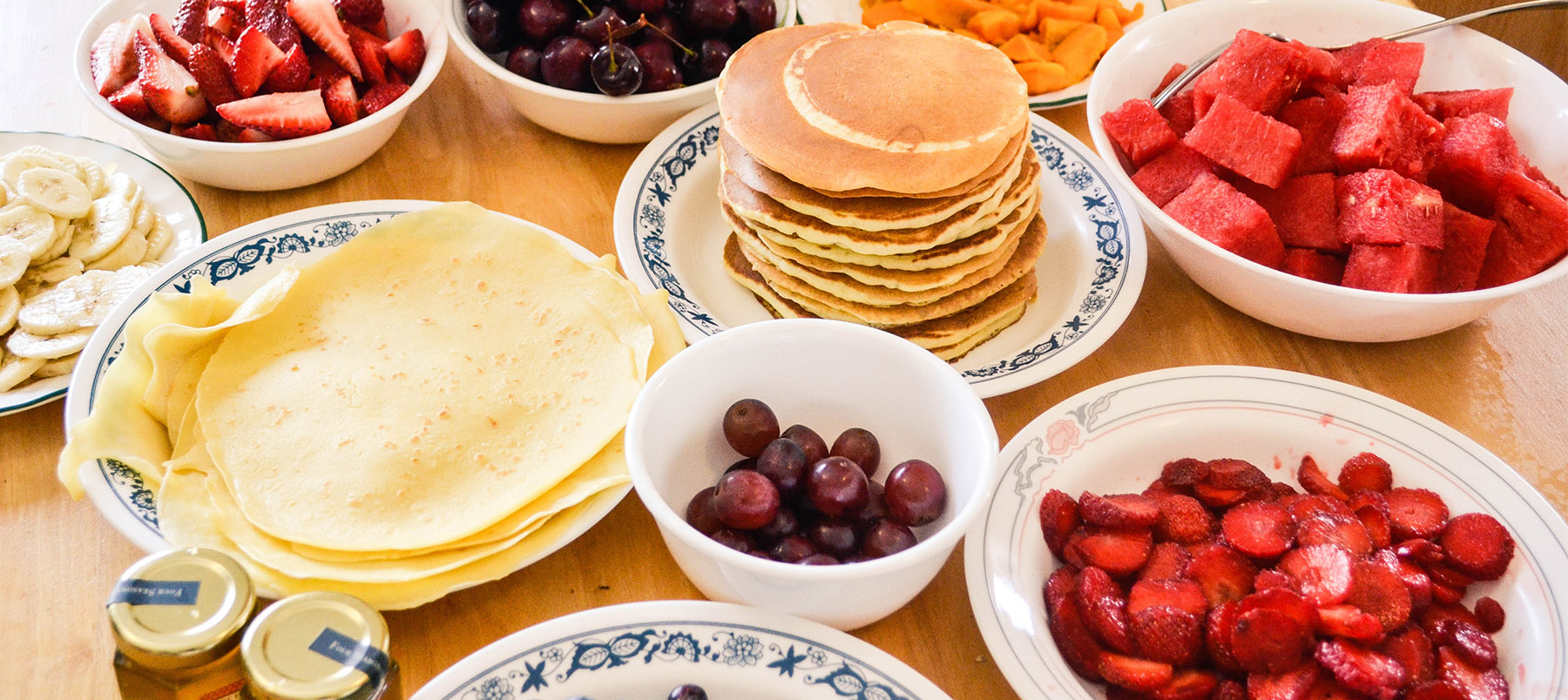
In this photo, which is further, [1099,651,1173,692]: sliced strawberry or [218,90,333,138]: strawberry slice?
[218,90,333,138]: strawberry slice

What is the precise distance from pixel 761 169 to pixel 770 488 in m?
0.47

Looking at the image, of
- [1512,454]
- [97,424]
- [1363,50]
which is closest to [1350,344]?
[1512,454]

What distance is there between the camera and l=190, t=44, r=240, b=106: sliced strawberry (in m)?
1.50

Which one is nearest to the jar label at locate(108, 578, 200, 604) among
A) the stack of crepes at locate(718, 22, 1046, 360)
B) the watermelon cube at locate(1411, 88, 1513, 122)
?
the stack of crepes at locate(718, 22, 1046, 360)

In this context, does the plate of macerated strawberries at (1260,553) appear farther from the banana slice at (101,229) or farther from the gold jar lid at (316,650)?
the banana slice at (101,229)

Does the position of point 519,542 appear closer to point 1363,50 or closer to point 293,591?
point 293,591

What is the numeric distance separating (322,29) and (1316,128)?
1509mm

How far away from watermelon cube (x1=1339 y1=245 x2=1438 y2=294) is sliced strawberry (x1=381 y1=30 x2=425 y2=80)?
4.73ft

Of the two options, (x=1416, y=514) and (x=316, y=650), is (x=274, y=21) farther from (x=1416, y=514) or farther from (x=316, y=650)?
(x=1416, y=514)

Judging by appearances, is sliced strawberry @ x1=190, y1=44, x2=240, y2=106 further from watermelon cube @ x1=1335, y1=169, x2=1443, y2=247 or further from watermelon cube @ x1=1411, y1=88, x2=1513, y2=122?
watermelon cube @ x1=1411, y1=88, x2=1513, y2=122

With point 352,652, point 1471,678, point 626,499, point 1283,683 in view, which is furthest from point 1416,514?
point 352,652

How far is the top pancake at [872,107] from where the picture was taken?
1204 millimetres

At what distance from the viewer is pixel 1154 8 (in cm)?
196

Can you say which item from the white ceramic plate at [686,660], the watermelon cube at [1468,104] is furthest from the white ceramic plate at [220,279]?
the watermelon cube at [1468,104]
